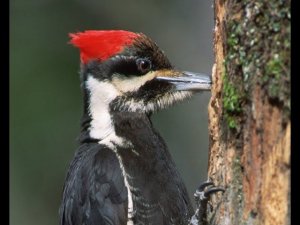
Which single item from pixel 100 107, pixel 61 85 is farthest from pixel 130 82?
pixel 61 85

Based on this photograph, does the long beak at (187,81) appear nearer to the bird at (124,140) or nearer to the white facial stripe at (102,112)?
the bird at (124,140)

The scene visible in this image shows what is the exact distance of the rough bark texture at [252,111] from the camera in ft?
8.54

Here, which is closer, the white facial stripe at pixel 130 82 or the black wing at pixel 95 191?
the black wing at pixel 95 191

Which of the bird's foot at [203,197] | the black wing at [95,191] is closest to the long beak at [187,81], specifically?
the black wing at [95,191]

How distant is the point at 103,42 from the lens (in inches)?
156

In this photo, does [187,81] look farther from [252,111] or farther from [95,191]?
[252,111]

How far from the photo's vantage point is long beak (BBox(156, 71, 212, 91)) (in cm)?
376

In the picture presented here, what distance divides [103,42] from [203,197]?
1.21 meters

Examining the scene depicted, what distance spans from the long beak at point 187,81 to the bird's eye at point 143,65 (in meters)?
0.08

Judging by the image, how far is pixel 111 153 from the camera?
150 inches

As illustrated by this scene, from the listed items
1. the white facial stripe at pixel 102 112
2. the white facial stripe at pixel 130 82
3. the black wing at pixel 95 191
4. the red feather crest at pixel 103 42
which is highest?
the red feather crest at pixel 103 42

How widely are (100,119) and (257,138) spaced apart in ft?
4.68

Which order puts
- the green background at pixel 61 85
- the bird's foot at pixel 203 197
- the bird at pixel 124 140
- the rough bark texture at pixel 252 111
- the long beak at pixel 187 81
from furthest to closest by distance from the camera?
the green background at pixel 61 85 → the long beak at pixel 187 81 → the bird at pixel 124 140 → the bird's foot at pixel 203 197 → the rough bark texture at pixel 252 111

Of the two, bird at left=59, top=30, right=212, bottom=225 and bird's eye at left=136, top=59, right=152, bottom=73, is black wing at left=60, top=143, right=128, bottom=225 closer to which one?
bird at left=59, top=30, right=212, bottom=225
